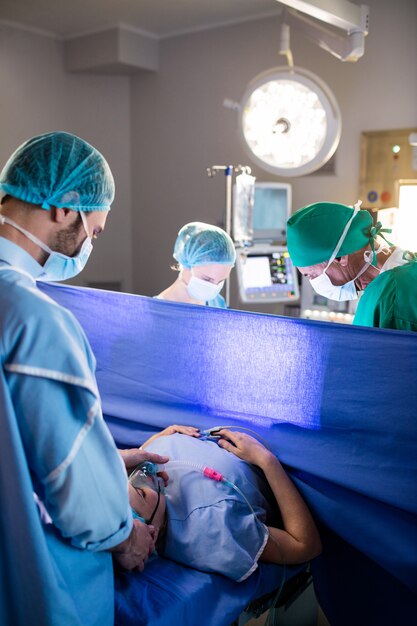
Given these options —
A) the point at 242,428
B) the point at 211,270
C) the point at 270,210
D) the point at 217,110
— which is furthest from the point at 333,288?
the point at 217,110

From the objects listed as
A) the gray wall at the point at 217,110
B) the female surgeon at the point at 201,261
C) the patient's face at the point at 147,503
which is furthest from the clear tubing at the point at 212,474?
the gray wall at the point at 217,110

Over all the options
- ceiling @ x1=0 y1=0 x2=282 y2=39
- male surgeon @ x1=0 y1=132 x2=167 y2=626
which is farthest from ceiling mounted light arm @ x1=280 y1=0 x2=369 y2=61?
ceiling @ x1=0 y1=0 x2=282 y2=39

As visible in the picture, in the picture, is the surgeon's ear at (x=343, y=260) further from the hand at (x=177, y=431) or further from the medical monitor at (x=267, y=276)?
the medical monitor at (x=267, y=276)

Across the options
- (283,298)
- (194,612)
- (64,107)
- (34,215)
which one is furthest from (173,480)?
(64,107)

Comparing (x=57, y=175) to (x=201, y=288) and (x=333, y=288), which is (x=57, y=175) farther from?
(x=201, y=288)

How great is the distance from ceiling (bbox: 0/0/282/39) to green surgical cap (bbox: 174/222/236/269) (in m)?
2.31

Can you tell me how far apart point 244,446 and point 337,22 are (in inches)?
61.2

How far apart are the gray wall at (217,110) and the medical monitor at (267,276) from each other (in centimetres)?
92

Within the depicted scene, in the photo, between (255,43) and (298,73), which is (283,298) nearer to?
(298,73)

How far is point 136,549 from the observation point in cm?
139

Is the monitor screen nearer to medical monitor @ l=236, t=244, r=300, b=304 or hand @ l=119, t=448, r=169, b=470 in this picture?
medical monitor @ l=236, t=244, r=300, b=304

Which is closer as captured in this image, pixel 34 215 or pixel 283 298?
pixel 34 215

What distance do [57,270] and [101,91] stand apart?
4299mm

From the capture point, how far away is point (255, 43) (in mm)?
4465
